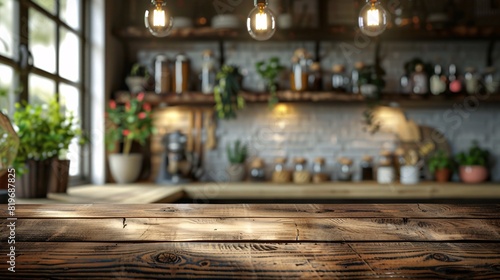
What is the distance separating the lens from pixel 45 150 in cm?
227

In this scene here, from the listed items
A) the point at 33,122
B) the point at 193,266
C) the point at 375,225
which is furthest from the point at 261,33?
the point at 33,122

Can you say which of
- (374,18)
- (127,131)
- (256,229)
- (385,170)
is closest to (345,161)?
(385,170)

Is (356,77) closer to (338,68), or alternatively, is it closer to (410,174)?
(338,68)

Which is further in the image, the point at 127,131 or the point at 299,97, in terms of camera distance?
the point at 299,97

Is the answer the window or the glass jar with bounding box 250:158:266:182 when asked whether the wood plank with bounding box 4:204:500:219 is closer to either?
the window

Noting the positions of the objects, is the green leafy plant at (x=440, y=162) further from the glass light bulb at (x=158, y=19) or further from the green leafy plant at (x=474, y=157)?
the glass light bulb at (x=158, y=19)

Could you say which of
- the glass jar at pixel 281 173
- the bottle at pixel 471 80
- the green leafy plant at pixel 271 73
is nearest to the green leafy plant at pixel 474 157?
the bottle at pixel 471 80

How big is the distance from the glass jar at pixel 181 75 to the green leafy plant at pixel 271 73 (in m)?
0.52

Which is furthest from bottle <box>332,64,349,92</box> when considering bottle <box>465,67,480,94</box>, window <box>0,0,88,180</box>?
window <box>0,0,88,180</box>

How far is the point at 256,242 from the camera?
0.95 m

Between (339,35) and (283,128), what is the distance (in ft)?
2.65

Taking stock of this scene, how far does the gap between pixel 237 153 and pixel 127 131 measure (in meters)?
0.82

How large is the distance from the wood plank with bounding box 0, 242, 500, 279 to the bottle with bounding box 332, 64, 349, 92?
278 cm

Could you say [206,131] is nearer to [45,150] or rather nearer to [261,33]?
[45,150]
